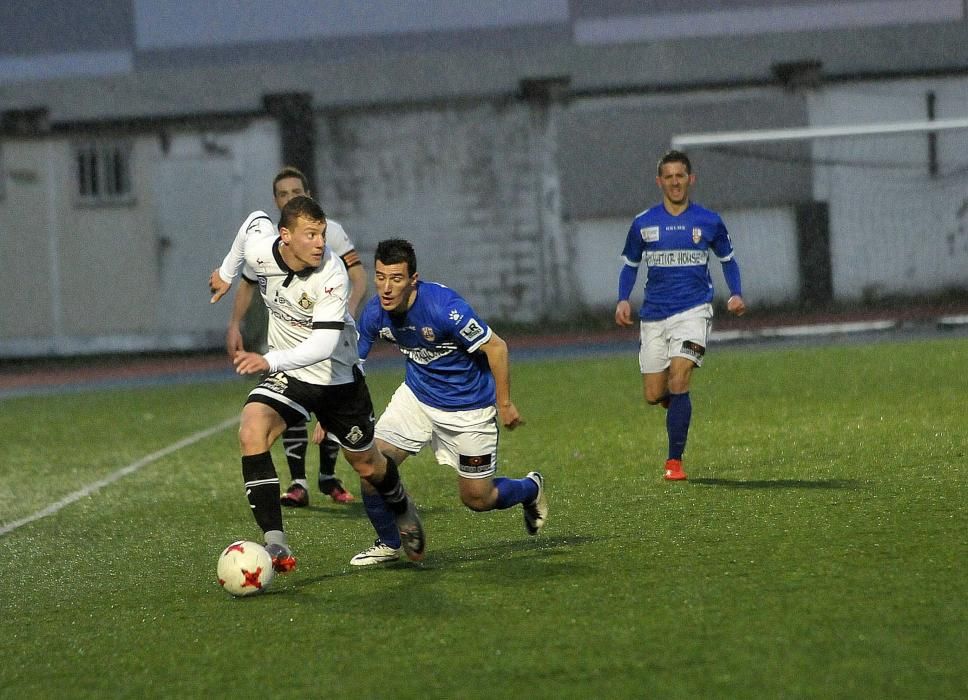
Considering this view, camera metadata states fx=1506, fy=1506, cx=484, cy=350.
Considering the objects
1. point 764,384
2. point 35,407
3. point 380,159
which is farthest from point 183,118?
point 764,384

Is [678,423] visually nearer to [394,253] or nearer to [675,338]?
[675,338]

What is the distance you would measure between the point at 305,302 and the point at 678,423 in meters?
3.03

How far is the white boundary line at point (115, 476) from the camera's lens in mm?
8788

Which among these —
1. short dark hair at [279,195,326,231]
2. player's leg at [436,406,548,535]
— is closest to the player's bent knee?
player's leg at [436,406,548,535]

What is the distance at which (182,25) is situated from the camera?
30484mm

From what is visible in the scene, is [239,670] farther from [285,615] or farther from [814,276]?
[814,276]

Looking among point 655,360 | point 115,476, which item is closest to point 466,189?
point 115,476

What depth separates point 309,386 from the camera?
21.2ft

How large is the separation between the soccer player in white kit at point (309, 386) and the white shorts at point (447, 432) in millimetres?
210

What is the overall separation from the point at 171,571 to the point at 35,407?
10.7 m

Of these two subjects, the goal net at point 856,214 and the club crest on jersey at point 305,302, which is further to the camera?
the goal net at point 856,214

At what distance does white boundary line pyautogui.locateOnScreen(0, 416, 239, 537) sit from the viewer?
346 inches

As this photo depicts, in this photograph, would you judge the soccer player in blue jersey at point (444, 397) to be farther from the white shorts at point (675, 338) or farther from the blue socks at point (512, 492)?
the white shorts at point (675, 338)

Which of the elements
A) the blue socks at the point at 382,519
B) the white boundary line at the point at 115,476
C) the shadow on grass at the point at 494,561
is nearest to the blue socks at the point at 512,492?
the shadow on grass at the point at 494,561
